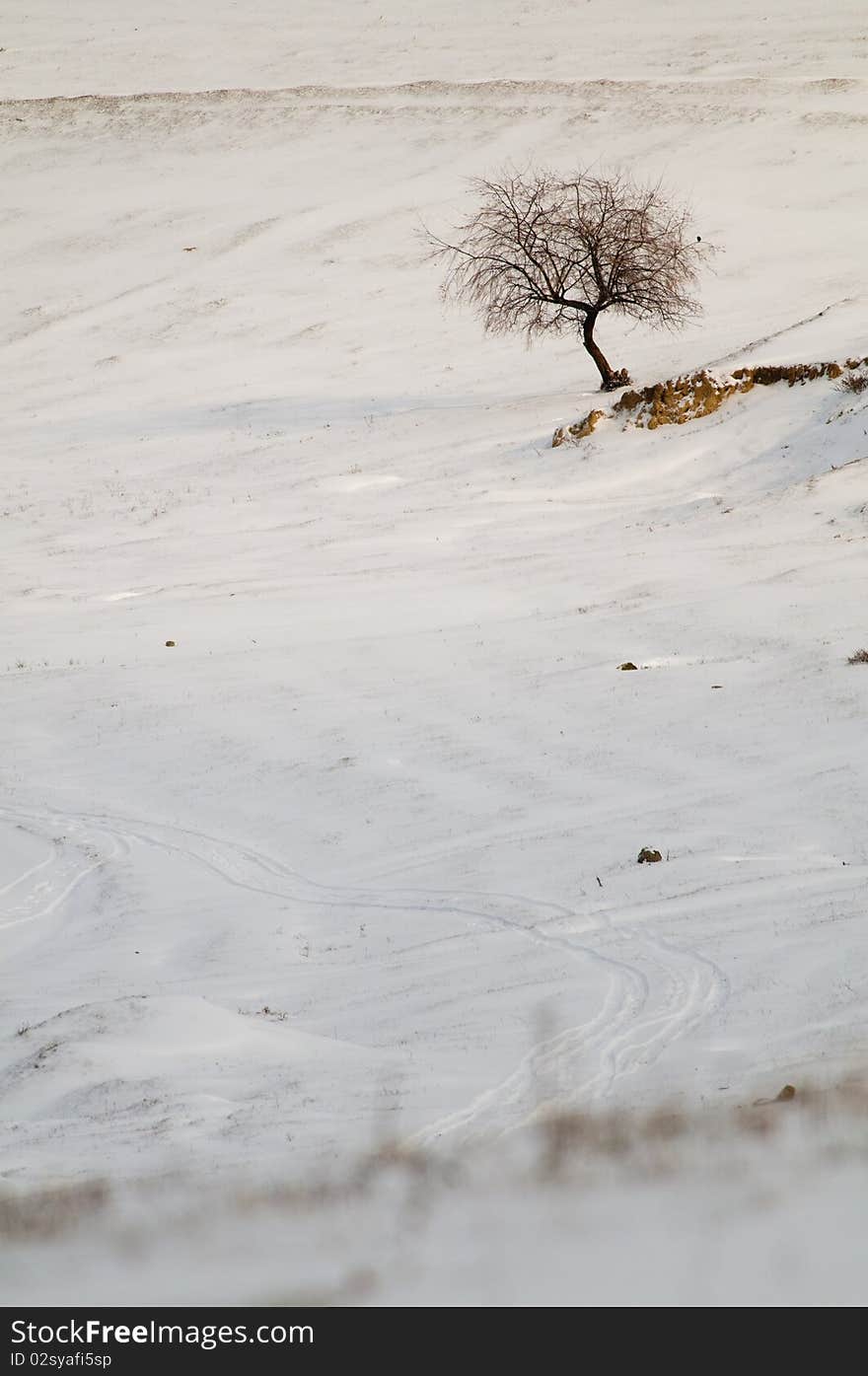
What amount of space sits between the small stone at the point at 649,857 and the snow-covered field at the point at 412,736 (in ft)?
0.35

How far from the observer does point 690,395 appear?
2092 cm

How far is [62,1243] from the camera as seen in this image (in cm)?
209

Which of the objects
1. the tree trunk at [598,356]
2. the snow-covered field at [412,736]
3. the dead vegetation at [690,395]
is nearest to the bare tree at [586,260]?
the tree trunk at [598,356]

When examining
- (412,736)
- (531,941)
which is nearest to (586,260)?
(412,736)

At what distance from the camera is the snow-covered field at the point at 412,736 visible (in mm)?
3934

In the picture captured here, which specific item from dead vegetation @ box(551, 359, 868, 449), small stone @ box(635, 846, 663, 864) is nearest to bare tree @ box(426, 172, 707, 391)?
dead vegetation @ box(551, 359, 868, 449)

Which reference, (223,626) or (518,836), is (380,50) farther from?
(518,836)

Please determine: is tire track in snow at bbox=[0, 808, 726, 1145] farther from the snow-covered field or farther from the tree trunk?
the tree trunk

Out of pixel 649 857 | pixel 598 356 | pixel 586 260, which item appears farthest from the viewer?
pixel 586 260

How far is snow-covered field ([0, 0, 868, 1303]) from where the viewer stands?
3.93 metres

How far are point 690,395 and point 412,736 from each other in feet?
44.4

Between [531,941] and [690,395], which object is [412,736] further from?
[690,395]

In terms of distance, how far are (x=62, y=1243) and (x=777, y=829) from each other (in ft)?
16.9
